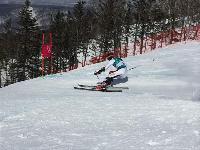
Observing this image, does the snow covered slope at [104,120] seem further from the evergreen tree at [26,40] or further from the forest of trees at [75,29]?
the forest of trees at [75,29]

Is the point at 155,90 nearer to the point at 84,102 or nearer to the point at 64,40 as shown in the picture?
the point at 84,102

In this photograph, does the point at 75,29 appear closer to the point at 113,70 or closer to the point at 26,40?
the point at 26,40

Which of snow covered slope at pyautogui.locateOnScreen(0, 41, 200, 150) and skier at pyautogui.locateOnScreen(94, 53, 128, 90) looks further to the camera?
skier at pyautogui.locateOnScreen(94, 53, 128, 90)

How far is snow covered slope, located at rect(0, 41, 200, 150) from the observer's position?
845 centimetres

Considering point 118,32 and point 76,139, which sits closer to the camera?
point 76,139

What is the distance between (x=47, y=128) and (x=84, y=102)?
12.6ft

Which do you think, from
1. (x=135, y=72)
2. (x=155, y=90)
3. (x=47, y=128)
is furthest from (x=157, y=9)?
(x=47, y=128)

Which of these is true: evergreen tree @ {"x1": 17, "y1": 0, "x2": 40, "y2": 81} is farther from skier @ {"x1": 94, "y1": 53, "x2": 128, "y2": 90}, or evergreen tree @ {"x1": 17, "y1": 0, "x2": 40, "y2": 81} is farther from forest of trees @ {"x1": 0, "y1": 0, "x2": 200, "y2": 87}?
skier @ {"x1": 94, "y1": 53, "x2": 128, "y2": 90}

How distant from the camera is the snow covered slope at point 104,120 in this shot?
8453 millimetres

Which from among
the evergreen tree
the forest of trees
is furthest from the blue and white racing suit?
the evergreen tree

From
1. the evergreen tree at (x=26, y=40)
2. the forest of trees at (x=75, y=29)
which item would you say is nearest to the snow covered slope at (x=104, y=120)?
the evergreen tree at (x=26, y=40)

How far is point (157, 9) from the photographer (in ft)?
285

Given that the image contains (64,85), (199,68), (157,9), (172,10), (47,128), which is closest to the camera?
(47,128)

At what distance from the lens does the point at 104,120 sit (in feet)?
34.4
